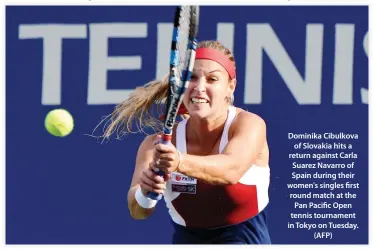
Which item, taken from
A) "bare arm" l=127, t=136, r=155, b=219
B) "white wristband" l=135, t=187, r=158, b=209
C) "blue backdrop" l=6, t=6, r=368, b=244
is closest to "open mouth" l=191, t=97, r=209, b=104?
"bare arm" l=127, t=136, r=155, b=219

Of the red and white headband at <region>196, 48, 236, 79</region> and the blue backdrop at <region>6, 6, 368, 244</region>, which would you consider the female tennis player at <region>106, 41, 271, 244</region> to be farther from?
the blue backdrop at <region>6, 6, 368, 244</region>

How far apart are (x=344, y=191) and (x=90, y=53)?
157 cm

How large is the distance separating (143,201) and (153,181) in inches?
12.3

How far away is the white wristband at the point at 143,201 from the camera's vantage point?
3.55 meters

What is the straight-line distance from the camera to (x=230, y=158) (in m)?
3.47

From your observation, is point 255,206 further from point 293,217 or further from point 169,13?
point 169,13

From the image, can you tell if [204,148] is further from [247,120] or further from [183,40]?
[183,40]

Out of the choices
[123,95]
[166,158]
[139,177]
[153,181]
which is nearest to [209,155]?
[139,177]

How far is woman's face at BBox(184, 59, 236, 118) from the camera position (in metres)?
3.69

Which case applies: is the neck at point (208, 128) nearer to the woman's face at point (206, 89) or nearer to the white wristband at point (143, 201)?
the woman's face at point (206, 89)

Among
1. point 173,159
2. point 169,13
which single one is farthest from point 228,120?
point 169,13

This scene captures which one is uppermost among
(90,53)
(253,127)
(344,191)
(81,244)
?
(90,53)

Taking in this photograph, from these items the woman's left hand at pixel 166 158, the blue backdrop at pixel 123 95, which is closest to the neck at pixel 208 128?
the woman's left hand at pixel 166 158

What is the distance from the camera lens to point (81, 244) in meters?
5.13
